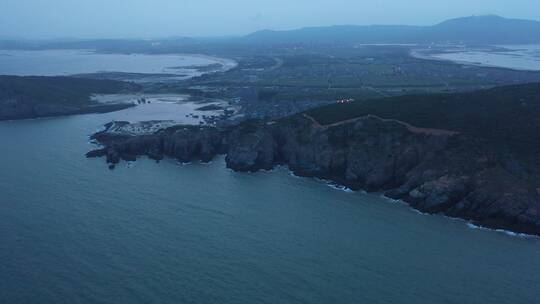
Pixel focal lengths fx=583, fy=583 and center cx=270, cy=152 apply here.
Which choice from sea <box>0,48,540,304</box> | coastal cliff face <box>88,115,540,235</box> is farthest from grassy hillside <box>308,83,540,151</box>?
sea <box>0,48,540,304</box>

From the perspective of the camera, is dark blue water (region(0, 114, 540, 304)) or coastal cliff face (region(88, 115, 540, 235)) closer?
dark blue water (region(0, 114, 540, 304))

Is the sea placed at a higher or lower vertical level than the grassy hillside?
lower

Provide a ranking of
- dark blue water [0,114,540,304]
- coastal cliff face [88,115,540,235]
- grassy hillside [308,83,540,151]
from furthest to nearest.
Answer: grassy hillside [308,83,540,151] → coastal cliff face [88,115,540,235] → dark blue water [0,114,540,304]

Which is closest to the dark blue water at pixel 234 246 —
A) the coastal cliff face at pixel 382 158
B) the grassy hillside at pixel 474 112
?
the coastal cliff face at pixel 382 158

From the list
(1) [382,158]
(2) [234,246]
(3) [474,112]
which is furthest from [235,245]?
(3) [474,112]

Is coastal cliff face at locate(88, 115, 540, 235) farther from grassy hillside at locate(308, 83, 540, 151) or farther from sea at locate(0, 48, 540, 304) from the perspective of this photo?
sea at locate(0, 48, 540, 304)

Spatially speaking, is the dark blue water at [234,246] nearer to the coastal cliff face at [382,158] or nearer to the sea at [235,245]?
the sea at [235,245]
